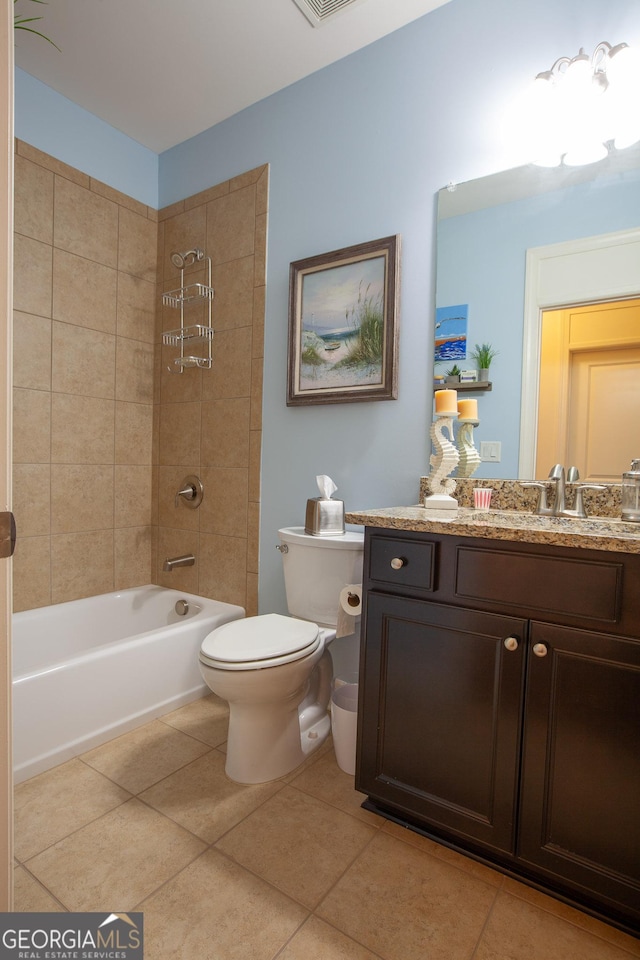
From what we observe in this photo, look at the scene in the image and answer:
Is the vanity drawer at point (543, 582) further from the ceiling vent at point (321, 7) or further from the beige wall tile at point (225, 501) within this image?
the ceiling vent at point (321, 7)

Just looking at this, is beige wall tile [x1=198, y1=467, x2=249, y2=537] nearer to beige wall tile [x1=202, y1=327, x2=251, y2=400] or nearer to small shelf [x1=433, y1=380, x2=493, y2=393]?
beige wall tile [x1=202, y1=327, x2=251, y2=400]

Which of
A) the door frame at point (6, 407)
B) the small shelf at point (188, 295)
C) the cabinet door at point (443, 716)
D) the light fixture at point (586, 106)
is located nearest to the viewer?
the door frame at point (6, 407)

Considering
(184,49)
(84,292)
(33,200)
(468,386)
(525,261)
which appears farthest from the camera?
(84,292)

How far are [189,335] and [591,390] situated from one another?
73.0 inches

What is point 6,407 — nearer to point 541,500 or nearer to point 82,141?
point 541,500

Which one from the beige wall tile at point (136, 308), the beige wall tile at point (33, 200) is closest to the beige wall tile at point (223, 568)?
the beige wall tile at point (136, 308)

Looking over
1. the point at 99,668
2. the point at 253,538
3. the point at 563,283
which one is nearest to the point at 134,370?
the point at 253,538

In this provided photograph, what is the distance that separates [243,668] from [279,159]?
2092mm

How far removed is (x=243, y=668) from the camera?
1.42 metres

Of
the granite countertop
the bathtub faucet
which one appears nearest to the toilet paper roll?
the granite countertop

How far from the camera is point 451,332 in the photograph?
1.72m

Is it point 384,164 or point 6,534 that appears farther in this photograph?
point 384,164

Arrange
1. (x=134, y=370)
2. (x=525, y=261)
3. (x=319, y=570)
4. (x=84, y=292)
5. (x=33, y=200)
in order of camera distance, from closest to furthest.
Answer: (x=525, y=261) < (x=319, y=570) < (x=33, y=200) < (x=84, y=292) < (x=134, y=370)

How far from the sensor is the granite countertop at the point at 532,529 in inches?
39.4
